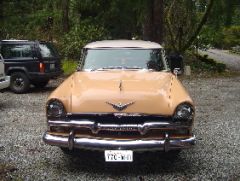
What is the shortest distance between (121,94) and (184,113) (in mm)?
871

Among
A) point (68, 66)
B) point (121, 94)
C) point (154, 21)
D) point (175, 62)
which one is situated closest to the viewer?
point (121, 94)

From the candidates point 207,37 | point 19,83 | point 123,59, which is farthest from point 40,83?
point 207,37

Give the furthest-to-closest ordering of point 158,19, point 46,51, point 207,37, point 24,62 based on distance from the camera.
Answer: point 207,37, point 158,19, point 46,51, point 24,62

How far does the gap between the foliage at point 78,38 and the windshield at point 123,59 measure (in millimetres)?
17939

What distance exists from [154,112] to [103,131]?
70cm

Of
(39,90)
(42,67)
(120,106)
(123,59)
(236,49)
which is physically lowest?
(236,49)

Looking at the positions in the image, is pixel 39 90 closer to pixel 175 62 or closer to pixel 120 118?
pixel 175 62

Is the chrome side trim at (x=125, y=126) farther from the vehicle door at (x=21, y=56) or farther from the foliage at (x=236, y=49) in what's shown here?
the foliage at (x=236, y=49)

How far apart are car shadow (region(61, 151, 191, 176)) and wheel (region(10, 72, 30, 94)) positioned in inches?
334

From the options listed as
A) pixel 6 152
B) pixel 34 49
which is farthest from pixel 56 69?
pixel 6 152

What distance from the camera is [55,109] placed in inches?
255

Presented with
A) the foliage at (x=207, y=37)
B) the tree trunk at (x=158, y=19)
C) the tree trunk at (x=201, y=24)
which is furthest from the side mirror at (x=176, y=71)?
the foliage at (x=207, y=37)

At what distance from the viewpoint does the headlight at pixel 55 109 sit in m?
6.43

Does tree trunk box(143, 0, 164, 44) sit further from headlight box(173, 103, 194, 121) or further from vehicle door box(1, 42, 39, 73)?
headlight box(173, 103, 194, 121)
